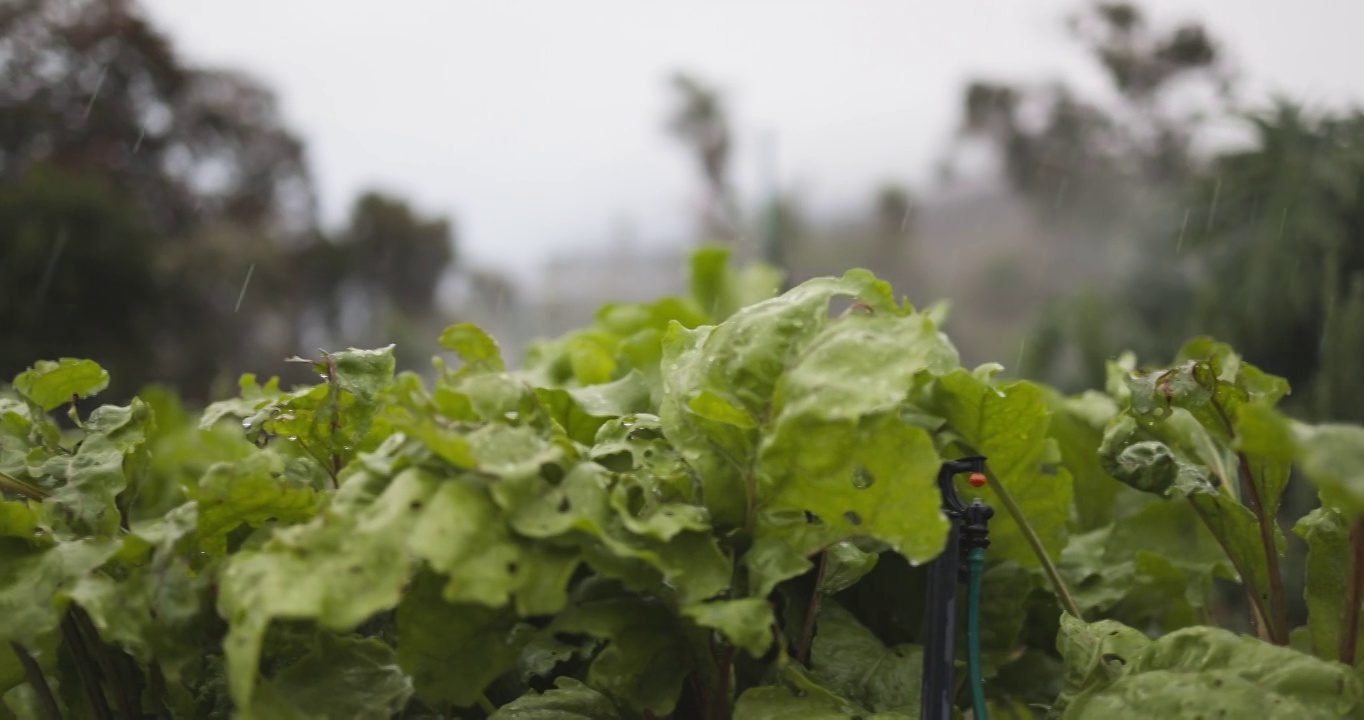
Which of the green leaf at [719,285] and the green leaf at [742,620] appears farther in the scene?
the green leaf at [719,285]

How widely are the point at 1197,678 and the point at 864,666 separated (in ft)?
0.62

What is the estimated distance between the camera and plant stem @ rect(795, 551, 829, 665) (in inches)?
21.9

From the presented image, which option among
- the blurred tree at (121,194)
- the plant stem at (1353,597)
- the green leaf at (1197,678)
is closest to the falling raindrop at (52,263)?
the blurred tree at (121,194)

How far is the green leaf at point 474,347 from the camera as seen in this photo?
0.49 meters

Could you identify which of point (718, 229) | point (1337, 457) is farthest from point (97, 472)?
point (718, 229)

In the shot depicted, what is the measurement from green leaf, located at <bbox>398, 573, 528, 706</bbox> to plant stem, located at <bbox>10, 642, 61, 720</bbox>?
23 cm

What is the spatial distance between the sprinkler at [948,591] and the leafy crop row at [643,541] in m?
0.03

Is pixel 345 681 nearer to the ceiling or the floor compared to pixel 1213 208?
nearer to the floor

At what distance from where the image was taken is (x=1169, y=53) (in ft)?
13.3

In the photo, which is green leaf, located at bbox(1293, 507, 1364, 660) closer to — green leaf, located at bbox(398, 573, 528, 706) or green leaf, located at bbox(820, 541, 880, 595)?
green leaf, located at bbox(820, 541, 880, 595)

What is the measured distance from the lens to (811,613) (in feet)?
1.88

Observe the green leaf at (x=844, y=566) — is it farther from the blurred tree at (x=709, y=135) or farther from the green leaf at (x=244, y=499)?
the blurred tree at (x=709, y=135)

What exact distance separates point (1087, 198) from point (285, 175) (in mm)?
4968

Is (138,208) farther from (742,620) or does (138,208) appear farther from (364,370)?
(742,620)
